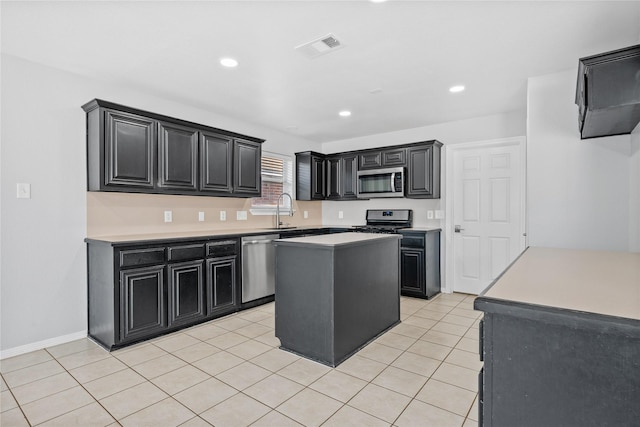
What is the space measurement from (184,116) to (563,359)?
4.20m

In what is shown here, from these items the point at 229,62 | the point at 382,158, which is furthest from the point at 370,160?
the point at 229,62

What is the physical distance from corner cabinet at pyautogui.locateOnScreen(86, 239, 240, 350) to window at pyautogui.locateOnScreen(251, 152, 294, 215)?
1.43m

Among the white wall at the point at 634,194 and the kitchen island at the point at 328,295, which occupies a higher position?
the white wall at the point at 634,194

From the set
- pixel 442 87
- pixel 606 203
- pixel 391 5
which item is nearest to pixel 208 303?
pixel 391 5

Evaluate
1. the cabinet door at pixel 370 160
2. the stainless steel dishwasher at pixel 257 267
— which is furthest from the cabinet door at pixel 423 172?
the stainless steel dishwasher at pixel 257 267

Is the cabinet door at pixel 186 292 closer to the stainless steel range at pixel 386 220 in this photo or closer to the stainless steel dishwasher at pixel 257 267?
the stainless steel dishwasher at pixel 257 267

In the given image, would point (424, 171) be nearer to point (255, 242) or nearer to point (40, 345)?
point (255, 242)

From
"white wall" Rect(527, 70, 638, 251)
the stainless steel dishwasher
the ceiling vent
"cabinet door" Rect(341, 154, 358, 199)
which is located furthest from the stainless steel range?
the ceiling vent

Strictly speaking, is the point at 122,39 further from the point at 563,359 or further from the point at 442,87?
the point at 563,359

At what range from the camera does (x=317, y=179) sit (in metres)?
5.69

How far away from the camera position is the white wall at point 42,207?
270 cm

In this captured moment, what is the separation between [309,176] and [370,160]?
1.05m

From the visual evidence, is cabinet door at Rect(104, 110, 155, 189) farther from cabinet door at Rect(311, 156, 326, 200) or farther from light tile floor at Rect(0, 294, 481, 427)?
cabinet door at Rect(311, 156, 326, 200)

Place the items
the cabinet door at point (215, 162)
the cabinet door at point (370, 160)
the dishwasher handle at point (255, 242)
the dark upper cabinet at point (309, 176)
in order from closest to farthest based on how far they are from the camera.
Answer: the cabinet door at point (215, 162), the dishwasher handle at point (255, 242), the cabinet door at point (370, 160), the dark upper cabinet at point (309, 176)
